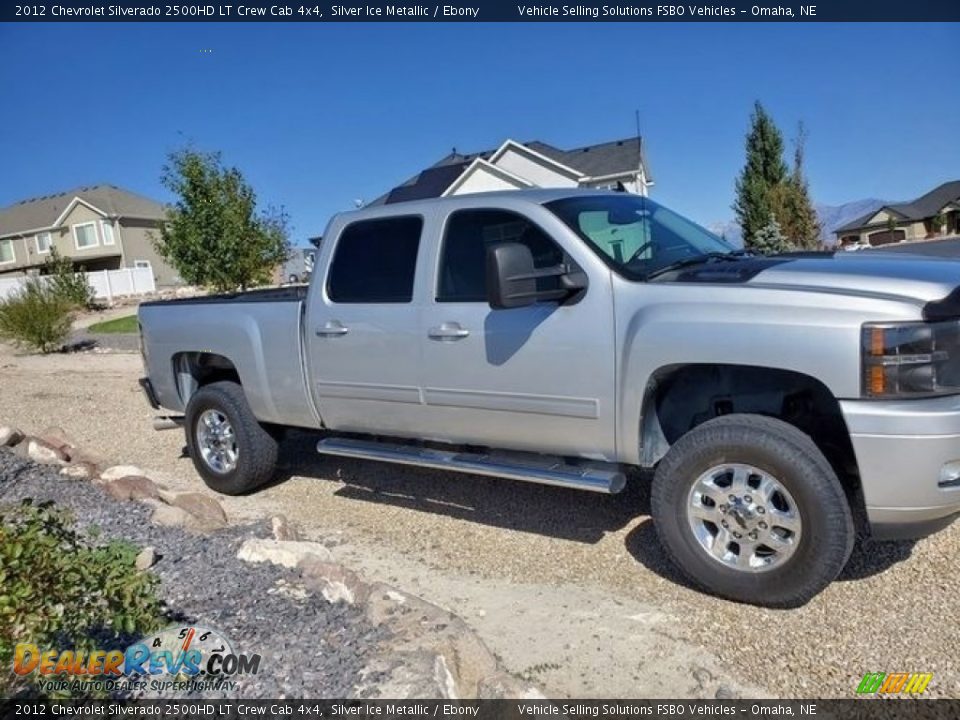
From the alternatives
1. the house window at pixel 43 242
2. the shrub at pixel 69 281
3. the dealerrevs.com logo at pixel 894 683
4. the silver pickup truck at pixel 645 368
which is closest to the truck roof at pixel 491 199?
the silver pickup truck at pixel 645 368

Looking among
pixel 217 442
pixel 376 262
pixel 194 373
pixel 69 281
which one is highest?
pixel 69 281

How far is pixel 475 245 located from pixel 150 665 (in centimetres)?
277

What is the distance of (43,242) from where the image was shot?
167 feet

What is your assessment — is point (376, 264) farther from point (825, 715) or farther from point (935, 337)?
point (825, 715)

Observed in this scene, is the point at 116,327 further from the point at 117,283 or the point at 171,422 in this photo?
the point at 171,422

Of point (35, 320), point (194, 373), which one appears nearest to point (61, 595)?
point (194, 373)

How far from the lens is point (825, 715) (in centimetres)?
262

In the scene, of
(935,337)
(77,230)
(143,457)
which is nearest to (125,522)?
(143,457)

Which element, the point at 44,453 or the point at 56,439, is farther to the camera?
the point at 56,439

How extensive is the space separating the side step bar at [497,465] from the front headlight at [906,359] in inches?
51.0

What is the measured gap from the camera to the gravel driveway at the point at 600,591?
2.92 meters

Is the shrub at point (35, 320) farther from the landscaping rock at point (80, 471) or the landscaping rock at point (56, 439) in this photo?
the landscaping rock at point (80, 471)

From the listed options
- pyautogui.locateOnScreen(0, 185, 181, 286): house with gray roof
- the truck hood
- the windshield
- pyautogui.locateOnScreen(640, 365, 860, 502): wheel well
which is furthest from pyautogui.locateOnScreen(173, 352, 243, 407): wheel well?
pyautogui.locateOnScreen(0, 185, 181, 286): house with gray roof

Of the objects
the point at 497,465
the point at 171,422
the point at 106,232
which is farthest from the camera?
the point at 106,232
